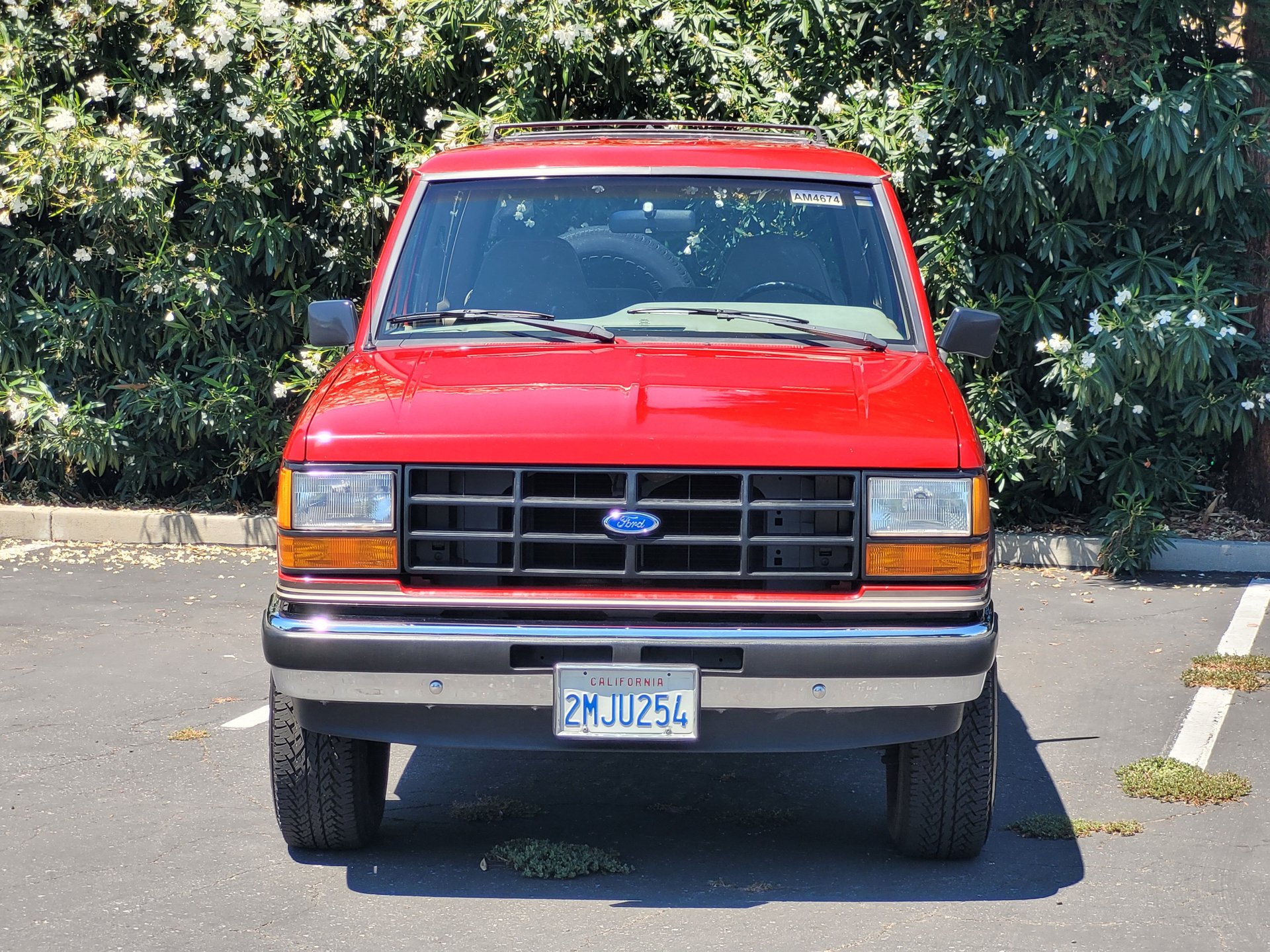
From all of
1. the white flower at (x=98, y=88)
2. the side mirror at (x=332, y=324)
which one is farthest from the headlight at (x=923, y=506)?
the white flower at (x=98, y=88)

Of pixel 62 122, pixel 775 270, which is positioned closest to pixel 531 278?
pixel 775 270

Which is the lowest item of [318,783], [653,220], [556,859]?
[556,859]

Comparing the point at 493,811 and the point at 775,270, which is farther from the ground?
the point at 775,270

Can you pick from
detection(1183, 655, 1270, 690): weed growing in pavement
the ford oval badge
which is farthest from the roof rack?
detection(1183, 655, 1270, 690): weed growing in pavement

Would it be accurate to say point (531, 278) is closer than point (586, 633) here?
No

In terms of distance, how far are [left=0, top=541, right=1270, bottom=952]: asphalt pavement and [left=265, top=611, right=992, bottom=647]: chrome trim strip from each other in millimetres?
776

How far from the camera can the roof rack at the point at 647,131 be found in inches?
219

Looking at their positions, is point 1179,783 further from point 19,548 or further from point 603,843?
point 19,548

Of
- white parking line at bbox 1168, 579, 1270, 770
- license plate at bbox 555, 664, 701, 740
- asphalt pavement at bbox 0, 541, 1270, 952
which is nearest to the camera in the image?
license plate at bbox 555, 664, 701, 740

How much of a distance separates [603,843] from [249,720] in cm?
192

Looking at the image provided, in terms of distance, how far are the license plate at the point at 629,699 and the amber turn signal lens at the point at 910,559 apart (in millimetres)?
544

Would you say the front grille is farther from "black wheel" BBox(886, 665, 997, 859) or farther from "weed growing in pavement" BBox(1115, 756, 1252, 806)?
"weed growing in pavement" BBox(1115, 756, 1252, 806)

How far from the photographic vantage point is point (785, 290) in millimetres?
4793

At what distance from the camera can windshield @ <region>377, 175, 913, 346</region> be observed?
4.73m
